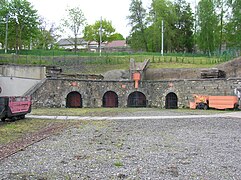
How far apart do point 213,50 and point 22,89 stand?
1295 inches

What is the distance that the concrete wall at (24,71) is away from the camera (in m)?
27.9

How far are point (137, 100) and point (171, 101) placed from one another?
3.30m

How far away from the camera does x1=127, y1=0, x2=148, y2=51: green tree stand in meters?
54.7

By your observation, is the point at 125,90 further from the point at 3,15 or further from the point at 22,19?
the point at 3,15

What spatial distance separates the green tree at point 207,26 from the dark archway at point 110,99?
76.8 feet

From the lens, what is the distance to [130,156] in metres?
→ 7.82

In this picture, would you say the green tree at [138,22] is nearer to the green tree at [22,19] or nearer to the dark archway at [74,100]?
the green tree at [22,19]

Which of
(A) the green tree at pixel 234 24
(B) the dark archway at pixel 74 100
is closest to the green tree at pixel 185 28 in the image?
(A) the green tree at pixel 234 24

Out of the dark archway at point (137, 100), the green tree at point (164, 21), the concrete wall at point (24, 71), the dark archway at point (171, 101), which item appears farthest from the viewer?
the green tree at point (164, 21)

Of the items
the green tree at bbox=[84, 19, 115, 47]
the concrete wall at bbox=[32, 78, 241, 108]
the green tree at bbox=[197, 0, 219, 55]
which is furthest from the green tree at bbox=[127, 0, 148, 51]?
the concrete wall at bbox=[32, 78, 241, 108]

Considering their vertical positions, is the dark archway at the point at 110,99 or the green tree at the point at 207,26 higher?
the green tree at the point at 207,26

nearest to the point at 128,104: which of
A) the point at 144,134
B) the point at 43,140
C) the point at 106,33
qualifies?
the point at 144,134

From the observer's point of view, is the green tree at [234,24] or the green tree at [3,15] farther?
the green tree at [3,15]

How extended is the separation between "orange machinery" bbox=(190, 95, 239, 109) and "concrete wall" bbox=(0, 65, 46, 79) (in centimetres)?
1421
